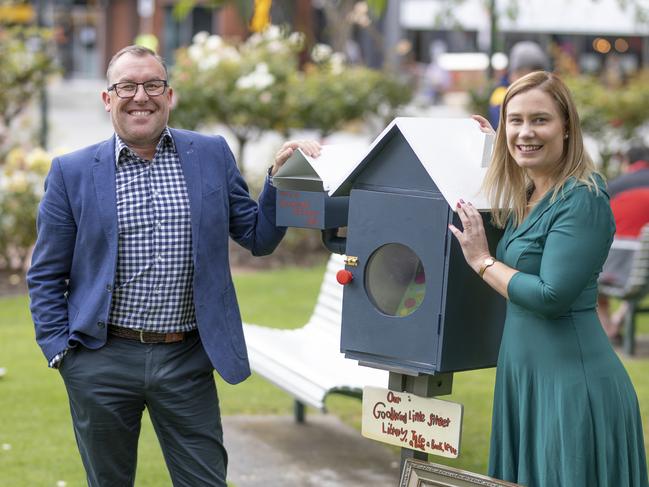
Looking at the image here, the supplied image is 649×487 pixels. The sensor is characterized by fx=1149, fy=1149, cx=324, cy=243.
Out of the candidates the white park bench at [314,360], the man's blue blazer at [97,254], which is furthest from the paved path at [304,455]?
the man's blue blazer at [97,254]

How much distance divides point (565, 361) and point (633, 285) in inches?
189

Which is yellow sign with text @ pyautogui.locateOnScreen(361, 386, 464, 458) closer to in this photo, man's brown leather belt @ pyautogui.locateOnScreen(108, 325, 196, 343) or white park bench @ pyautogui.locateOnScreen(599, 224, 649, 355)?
man's brown leather belt @ pyautogui.locateOnScreen(108, 325, 196, 343)

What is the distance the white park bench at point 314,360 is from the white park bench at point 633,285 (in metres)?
2.62

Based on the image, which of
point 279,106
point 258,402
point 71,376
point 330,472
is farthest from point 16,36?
point 71,376

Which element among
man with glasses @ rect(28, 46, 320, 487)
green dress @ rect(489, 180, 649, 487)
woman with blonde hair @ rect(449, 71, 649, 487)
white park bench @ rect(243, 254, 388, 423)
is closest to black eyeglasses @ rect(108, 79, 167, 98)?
man with glasses @ rect(28, 46, 320, 487)

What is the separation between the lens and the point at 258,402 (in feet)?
22.4

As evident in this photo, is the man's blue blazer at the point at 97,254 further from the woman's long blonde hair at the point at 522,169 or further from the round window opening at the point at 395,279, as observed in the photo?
the woman's long blonde hair at the point at 522,169

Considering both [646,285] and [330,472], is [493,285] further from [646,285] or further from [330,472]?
[646,285]

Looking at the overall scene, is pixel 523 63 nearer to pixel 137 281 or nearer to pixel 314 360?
pixel 314 360

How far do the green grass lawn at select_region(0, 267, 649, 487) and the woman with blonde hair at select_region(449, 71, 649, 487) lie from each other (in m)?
2.16

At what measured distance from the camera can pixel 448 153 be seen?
12.1 feet

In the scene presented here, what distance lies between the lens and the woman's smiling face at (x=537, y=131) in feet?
11.3

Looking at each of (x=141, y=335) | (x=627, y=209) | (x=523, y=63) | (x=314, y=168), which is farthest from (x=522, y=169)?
(x=627, y=209)

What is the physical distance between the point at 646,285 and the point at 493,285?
4925 millimetres
